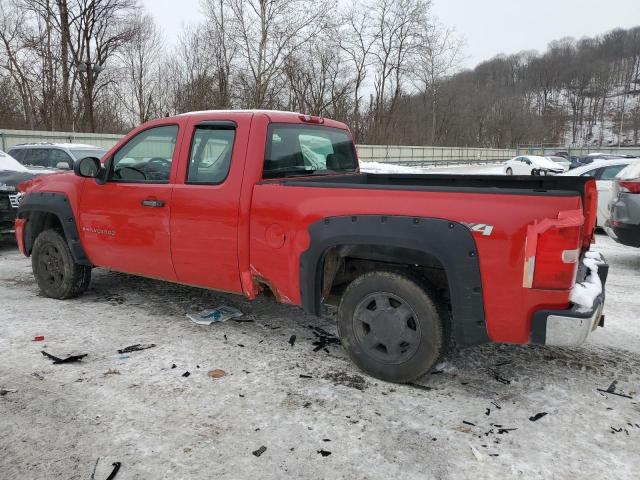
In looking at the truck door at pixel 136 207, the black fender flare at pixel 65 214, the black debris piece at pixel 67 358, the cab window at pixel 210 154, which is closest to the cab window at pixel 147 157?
the truck door at pixel 136 207

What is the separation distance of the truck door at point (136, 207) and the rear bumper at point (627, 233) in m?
5.87

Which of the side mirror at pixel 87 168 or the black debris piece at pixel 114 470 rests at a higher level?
the side mirror at pixel 87 168

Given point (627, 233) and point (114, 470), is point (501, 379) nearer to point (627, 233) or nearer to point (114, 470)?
point (114, 470)

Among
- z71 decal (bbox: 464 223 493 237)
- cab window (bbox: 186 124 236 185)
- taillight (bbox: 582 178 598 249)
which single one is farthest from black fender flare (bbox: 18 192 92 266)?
taillight (bbox: 582 178 598 249)

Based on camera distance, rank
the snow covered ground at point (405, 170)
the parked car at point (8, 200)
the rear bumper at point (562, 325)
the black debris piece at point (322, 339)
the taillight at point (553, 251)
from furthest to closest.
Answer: the snow covered ground at point (405, 170), the parked car at point (8, 200), the black debris piece at point (322, 339), the rear bumper at point (562, 325), the taillight at point (553, 251)

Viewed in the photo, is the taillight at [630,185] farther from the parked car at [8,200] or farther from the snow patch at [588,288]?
the parked car at [8,200]

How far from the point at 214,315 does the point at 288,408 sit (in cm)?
183

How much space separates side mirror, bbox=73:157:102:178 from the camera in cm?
449

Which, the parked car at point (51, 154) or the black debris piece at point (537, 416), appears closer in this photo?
the black debris piece at point (537, 416)

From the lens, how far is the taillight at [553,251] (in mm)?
2641

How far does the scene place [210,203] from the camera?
3877 mm

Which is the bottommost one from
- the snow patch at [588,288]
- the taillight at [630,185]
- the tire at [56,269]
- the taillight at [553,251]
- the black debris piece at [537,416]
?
the black debris piece at [537,416]

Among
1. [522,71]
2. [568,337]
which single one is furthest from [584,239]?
[522,71]

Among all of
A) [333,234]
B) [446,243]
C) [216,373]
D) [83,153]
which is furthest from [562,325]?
[83,153]
